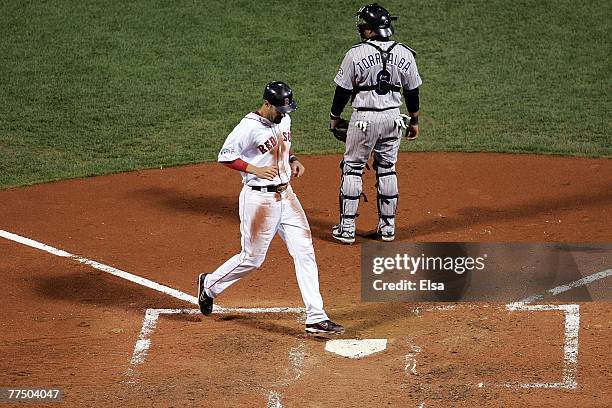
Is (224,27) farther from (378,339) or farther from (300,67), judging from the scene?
(378,339)

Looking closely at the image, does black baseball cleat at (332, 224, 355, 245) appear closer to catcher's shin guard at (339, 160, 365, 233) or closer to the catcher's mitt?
catcher's shin guard at (339, 160, 365, 233)

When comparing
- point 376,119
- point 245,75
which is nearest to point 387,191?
point 376,119

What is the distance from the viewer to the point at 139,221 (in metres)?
11.7

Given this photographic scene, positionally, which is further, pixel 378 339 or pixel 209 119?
pixel 209 119

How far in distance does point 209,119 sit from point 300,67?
1.88 m

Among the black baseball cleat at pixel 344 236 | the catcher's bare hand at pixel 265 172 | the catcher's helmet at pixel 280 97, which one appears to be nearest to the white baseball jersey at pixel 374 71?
the black baseball cleat at pixel 344 236

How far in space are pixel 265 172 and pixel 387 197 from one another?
2265 mm

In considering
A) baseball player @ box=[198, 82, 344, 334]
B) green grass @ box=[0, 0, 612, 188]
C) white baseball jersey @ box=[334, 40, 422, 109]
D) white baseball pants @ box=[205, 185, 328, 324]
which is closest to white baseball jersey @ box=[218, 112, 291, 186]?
baseball player @ box=[198, 82, 344, 334]

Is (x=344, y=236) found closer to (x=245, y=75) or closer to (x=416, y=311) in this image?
(x=416, y=311)

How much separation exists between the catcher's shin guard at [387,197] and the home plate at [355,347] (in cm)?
221

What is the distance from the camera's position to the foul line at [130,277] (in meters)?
9.58

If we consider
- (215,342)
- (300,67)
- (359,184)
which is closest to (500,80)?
(300,67)

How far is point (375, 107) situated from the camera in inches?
421

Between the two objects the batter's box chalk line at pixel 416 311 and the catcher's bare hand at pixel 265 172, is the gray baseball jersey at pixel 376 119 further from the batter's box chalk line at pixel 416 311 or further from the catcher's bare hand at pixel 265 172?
the catcher's bare hand at pixel 265 172
